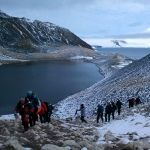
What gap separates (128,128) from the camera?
29.0m

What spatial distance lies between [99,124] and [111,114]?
4.57 meters

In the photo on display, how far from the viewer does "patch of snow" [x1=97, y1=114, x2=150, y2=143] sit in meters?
25.7

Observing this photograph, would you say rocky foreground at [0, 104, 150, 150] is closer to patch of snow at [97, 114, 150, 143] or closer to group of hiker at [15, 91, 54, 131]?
patch of snow at [97, 114, 150, 143]

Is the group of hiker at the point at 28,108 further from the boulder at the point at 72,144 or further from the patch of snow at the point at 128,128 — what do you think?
the patch of snow at the point at 128,128

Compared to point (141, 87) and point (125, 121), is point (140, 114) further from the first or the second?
point (141, 87)

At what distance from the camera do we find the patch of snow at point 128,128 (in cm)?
2571

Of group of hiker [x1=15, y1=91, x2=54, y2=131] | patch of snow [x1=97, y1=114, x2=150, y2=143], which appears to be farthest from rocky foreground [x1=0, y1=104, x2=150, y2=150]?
group of hiker [x1=15, y1=91, x2=54, y2=131]

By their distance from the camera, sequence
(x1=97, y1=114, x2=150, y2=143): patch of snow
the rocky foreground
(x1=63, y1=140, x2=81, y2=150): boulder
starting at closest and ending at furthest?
the rocky foreground < (x1=63, y1=140, x2=81, y2=150): boulder < (x1=97, y1=114, x2=150, y2=143): patch of snow

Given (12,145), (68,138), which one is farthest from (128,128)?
(12,145)

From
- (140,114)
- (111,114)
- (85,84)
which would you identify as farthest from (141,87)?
(85,84)

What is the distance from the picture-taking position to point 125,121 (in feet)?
104

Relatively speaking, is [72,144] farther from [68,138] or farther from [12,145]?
[12,145]

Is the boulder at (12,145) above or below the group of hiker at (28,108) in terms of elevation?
below

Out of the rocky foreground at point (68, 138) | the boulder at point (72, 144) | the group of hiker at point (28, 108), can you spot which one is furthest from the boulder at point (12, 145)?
the group of hiker at point (28, 108)
